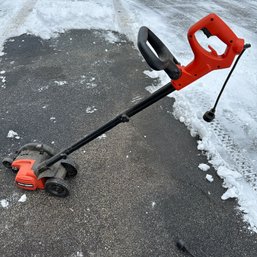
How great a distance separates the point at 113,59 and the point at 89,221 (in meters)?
3.38

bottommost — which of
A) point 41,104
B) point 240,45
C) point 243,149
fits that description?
point 41,104

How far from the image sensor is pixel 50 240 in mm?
2637

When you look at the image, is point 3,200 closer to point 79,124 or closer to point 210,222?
point 79,124

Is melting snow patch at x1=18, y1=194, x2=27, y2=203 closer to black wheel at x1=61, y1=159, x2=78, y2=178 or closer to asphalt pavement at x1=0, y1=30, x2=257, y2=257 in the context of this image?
asphalt pavement at x1=0, y1=30, x2=257, y2=257

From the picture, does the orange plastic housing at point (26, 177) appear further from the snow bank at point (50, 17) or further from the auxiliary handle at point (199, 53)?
the snow bank at point (50, 17)

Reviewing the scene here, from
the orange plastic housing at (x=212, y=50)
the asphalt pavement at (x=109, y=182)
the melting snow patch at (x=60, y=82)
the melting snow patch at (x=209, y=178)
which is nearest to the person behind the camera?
the orange plastic housing at (x=212, y=50)

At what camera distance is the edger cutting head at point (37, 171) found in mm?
2795

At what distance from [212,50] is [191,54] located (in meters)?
4.08

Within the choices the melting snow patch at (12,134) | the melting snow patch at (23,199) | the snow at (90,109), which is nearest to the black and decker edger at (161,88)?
the melting snow patch at (23,199)

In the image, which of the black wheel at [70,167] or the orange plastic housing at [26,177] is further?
the black wheel at [70,167]

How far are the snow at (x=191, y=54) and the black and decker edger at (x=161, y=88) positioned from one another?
3.04 ft

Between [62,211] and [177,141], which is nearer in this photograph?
[62,211]

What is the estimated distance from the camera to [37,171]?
2791mm

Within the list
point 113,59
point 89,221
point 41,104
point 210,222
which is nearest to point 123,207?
point 89,221
